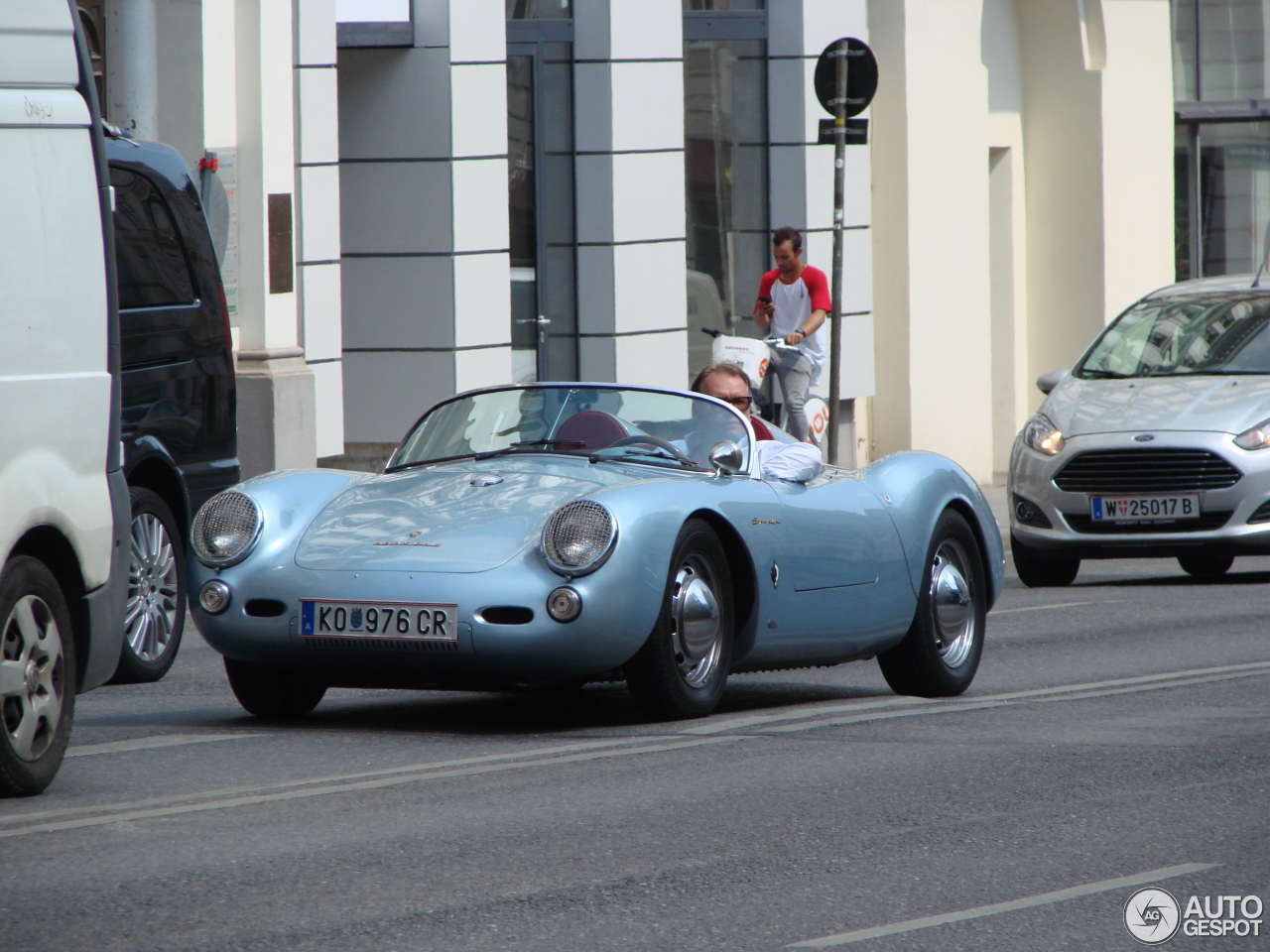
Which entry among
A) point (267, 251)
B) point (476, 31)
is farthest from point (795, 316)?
point (267, 251)

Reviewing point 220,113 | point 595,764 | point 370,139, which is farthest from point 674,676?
point 370,139

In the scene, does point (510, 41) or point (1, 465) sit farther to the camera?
point (510, 41)

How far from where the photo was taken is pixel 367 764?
6883mm

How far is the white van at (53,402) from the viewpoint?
6.16m

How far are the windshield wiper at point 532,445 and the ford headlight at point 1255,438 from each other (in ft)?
20.8

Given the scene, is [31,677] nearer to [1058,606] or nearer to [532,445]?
[532,445]

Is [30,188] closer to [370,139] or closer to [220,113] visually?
[220,113]

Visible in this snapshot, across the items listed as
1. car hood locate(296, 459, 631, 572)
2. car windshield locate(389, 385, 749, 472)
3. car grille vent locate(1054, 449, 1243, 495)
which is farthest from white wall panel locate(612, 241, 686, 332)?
car hood locate(296, 459, 631, 572)

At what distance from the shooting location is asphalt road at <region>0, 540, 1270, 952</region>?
498 cm

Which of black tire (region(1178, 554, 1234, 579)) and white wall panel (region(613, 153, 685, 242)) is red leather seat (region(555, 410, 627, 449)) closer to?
black tire (region(1178, 554, 1234, 579))

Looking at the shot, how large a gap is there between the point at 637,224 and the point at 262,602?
38.8ft

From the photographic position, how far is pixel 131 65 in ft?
45.7

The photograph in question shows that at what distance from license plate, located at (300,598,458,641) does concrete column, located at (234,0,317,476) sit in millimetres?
8598

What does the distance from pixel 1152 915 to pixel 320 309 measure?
40.4 ft
